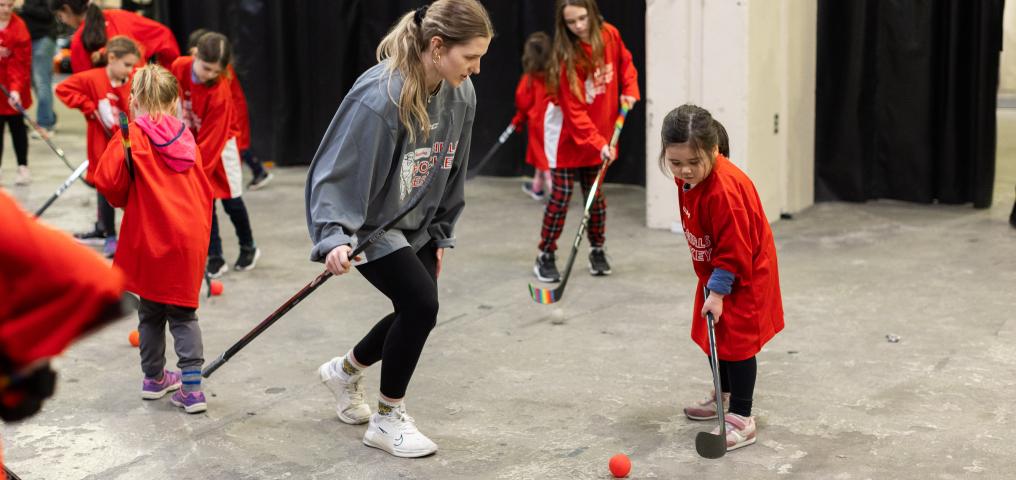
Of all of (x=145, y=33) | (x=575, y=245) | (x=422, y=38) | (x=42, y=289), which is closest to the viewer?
(x=42, y=289)

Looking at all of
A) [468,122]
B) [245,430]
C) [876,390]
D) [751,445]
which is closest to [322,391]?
[245,430]

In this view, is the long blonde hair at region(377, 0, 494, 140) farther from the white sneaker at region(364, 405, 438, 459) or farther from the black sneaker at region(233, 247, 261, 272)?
the black sneaker at region(233, 247, 261, 272)

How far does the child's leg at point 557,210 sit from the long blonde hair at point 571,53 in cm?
42

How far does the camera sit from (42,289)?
5.26 ft

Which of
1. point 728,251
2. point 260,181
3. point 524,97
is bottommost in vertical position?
point 260,181

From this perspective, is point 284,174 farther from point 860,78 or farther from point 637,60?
point 860,78

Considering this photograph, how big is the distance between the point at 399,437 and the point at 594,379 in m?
0.89

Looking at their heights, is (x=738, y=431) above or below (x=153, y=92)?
below

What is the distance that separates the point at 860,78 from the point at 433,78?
4.39 metres

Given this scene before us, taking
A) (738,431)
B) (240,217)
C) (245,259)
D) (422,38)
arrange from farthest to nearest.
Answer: (245,259) < (240,217) < (738,431) < (422,38)

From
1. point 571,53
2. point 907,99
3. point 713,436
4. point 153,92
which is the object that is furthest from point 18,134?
point 713,436

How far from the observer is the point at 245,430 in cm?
369

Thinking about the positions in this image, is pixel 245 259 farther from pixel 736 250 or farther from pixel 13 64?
pixel 736 250

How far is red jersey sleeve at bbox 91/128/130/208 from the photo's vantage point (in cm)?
374
